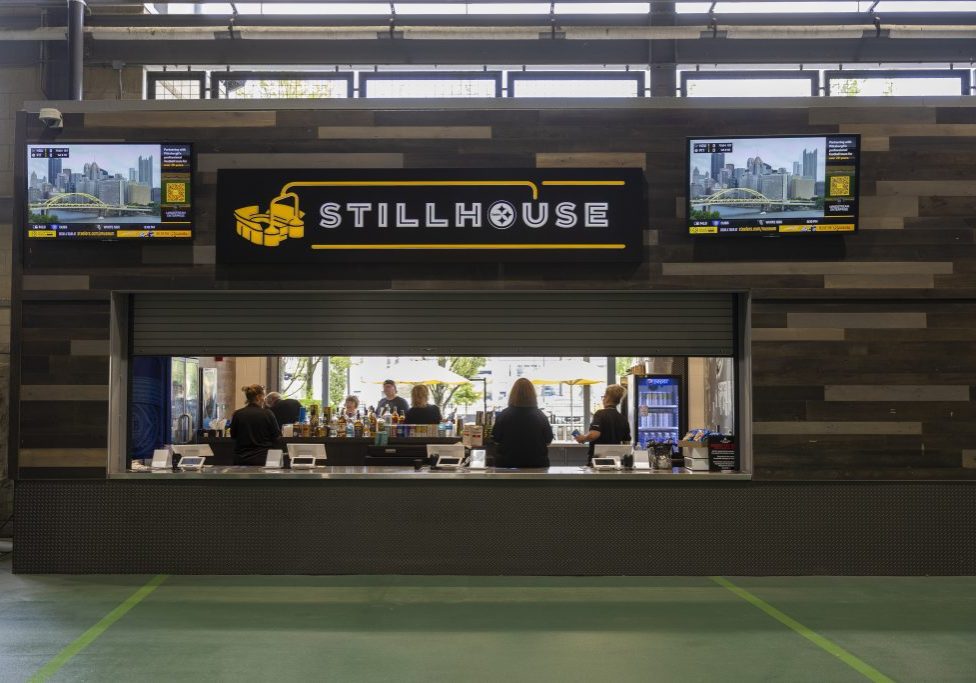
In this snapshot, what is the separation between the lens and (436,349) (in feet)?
24.8

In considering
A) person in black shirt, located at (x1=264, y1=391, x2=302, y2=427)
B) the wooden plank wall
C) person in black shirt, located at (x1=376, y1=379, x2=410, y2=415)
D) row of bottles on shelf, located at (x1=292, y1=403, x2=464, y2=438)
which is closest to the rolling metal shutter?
the wooden plank wall

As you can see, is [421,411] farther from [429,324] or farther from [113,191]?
[113,191]

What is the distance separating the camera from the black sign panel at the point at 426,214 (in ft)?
24.2

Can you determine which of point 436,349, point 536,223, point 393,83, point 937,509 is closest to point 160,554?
point 436,349

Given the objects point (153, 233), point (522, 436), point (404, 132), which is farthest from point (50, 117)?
point (522, 436)

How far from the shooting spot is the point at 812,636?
5562mm

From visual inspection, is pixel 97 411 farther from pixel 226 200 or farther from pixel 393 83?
pixel 393 83

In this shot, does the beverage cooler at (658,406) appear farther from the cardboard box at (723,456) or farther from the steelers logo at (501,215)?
the steelers logo at (501,215)

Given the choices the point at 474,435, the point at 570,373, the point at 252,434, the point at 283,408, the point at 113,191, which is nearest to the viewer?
the point at 113,191

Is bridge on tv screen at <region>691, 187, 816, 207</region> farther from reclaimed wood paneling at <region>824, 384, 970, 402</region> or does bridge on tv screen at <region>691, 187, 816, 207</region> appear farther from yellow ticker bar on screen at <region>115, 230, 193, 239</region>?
yellow ticker bar on screen at <region>115, 230, 193, 239</region>

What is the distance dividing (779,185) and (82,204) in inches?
200

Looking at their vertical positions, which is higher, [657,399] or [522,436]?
[657,399]

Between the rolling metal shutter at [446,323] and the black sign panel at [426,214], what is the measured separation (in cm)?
38

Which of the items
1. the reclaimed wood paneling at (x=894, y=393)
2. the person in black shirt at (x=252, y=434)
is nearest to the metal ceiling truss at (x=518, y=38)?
the person in black shirt at (x=252, y=434)
